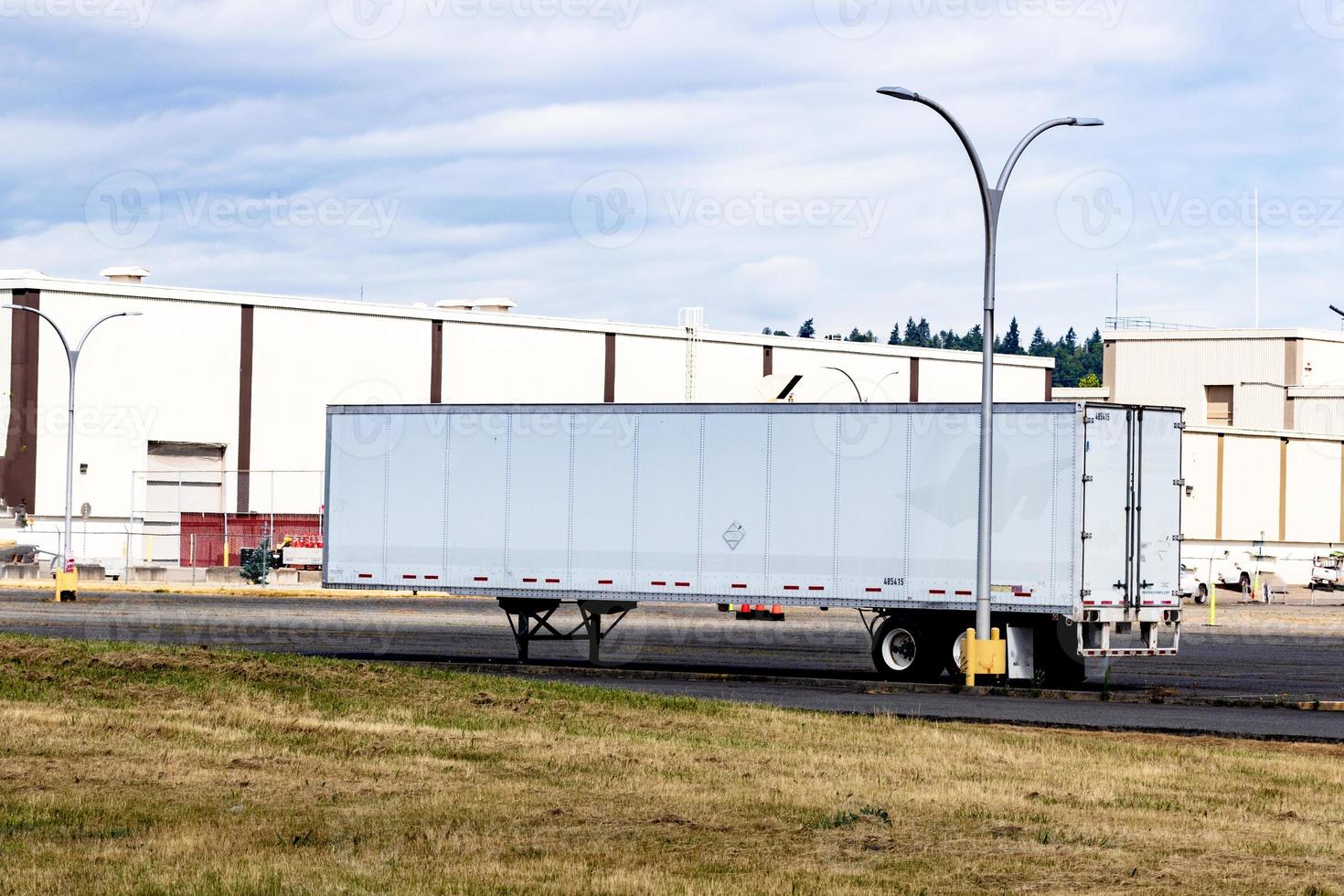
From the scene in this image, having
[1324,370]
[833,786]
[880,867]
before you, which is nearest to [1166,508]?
[833,786]

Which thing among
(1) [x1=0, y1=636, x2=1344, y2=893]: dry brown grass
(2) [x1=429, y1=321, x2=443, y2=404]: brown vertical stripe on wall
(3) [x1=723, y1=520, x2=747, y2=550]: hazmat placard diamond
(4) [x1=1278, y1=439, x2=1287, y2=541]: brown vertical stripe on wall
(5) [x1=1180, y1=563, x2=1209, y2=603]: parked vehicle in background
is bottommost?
(5) [x1=1180, y1=563, x2=1209, y2=603]: parked vehicle in background

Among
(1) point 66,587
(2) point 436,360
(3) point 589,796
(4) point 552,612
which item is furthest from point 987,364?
(2) point 436,360

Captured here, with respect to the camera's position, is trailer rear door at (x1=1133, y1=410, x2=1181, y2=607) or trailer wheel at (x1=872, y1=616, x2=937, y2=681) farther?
trailer wheel at (x1=872, y1=616, x2=937, y2=681)

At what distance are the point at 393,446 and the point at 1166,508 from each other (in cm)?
1253

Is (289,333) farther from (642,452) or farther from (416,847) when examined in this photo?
(416,847)

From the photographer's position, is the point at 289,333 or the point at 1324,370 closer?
the point at 289,333

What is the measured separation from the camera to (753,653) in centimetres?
3123

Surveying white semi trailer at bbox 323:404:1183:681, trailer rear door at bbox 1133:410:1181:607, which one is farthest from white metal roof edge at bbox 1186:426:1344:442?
white semi trailer at bbox 323:404:1183:681

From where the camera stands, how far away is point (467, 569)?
92.1ft

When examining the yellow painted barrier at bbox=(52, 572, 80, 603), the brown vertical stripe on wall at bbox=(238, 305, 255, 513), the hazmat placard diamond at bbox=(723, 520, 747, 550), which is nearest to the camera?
the hazmat placard diamond at bbox=(723, 520, 747, 550)

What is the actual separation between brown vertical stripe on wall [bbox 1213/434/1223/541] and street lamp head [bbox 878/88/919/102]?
216 feet

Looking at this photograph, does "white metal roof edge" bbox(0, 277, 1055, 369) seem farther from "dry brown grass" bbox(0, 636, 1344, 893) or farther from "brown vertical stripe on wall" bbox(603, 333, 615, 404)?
"dry brown grass" bbox(0, 636, 1344, 893)

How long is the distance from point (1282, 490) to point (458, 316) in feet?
140

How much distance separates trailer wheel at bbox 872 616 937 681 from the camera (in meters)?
25.5
